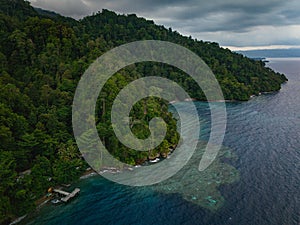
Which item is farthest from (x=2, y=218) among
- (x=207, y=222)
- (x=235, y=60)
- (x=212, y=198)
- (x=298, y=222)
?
(x=235, y=60)

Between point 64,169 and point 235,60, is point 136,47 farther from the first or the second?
point 64,169

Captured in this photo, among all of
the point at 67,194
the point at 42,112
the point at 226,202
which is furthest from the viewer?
the point at 42,112

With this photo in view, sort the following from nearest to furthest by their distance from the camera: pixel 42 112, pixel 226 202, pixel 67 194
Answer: pixel 226 202
pixel 67 194
pixel 42 112

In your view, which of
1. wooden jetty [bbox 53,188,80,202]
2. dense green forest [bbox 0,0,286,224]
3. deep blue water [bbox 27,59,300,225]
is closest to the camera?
deep blue water [bbox 27,59,300,225]

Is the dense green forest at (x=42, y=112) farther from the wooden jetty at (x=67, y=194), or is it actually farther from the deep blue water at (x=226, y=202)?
the deep blue water at (x=226, y=202)

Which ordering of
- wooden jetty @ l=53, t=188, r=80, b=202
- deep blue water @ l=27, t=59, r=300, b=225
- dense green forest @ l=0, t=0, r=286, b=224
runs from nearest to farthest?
deep blue water @ l=27, t=59, r=300, b=225
dense green forest @ l=0, t=0, r=286, b=224
wooden jetty @ l=53, t=188, r=80, b=202

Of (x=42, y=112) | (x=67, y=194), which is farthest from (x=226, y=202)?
(x=42, y=112)

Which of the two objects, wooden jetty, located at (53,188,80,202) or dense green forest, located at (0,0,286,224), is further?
wooden jetty, located at (53,188,80,202)

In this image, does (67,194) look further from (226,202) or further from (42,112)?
(226,202)

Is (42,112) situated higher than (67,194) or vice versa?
(42,112)

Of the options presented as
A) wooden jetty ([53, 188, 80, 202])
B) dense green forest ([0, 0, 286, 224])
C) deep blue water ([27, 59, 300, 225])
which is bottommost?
deep blue water ([27, 59, 300, 225])

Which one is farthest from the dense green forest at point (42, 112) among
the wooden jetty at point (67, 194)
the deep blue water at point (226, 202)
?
the deep blue water at point (226, 202)

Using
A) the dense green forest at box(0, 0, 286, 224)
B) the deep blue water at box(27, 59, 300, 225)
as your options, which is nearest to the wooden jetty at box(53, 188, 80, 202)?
the deep blue water at box(27, 59, 300, 225)

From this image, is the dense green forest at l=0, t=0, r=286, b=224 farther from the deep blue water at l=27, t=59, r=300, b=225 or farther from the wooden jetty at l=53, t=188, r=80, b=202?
the deep blue water at l=27, t=59, r=300, b=225
